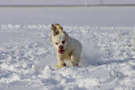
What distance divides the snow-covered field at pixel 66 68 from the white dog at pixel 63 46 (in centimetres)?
28

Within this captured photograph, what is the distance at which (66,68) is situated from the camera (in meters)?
4.18

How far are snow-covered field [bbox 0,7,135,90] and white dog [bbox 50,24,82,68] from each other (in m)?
0.28

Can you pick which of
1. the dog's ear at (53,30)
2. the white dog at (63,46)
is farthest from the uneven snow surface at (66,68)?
the dog's ear at (53,30)

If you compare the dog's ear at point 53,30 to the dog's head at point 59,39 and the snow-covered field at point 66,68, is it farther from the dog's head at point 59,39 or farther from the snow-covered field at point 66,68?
the snow-covered field at point 66,68

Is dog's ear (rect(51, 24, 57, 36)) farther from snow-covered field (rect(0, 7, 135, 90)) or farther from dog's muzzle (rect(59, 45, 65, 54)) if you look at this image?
snow-covered field (rect(0, 7, 135, 90))

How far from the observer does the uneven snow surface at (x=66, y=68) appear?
341cm

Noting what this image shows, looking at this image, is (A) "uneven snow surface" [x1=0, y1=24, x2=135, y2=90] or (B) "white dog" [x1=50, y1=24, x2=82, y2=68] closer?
(A) "uneven snow surface" [x1=0, y1=24, x2=135, y2=90]

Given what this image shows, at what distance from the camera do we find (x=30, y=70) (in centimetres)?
422

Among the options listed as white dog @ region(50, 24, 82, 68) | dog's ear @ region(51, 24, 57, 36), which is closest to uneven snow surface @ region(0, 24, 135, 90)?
white dog @ region(50, 24, 82, 68)

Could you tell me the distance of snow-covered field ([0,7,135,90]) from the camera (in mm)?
3406

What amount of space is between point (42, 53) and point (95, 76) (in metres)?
2.67

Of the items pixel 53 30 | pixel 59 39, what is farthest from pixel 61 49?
pixel 53 30

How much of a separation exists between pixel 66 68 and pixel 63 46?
15.7 inches

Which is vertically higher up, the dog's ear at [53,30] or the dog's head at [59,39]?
the dog's ear at [53,30]
